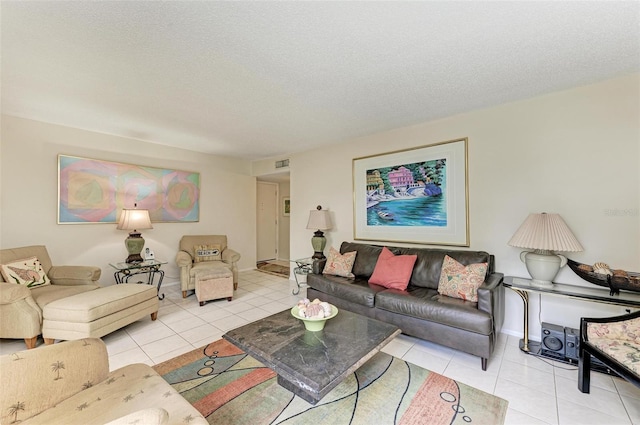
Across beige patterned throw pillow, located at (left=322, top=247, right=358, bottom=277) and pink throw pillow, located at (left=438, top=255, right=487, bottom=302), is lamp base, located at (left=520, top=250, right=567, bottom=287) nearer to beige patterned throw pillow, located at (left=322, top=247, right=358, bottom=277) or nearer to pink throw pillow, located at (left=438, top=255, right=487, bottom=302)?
pink throw pillow, located at (left=438, top=255, right=487, bottom=302)

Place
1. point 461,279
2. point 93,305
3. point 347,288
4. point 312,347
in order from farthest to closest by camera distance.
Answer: point 347,288
point 461,279
point 93,305
point 312,347

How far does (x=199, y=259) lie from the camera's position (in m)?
4.41

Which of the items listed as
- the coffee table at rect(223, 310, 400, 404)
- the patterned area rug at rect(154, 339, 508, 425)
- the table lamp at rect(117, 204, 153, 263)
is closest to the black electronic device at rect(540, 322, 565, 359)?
the patterned area rug at rect(154, 339, 508, 425)

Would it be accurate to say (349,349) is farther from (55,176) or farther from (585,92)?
(55,176)

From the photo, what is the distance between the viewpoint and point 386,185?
3721 mm

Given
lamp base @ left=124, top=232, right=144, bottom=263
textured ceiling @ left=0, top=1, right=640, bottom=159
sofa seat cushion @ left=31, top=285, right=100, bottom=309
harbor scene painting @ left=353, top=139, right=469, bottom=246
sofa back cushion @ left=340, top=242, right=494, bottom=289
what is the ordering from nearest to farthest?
textured ceiling @ left=0, top=1, right=640, bottom=159, sofa seat cushion @ left=31, top=285, right=100, bottom=309, sofa back cushion @ left=340, top=242, right=494, bottom=289, harbor scene painting @ left=353, top=139, right=469, bottom=246, lamp base @ left=124, top=232, right=144, bottom=263

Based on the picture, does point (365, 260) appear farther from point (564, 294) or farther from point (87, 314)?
point (87, 314)

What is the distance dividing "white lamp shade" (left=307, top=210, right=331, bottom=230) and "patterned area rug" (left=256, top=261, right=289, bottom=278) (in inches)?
67.4

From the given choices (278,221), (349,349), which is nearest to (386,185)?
(349,349)

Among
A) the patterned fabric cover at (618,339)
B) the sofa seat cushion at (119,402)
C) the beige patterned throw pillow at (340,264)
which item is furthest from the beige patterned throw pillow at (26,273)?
the patterned fabric cover at (618,339)

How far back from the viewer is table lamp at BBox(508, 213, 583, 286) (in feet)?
7.49

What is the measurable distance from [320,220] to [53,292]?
322 centimetres

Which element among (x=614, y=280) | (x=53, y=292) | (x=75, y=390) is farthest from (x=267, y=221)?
(x=614, y=280)

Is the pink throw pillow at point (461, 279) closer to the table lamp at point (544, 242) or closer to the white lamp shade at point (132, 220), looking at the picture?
the table lamp at point (544, 242)
